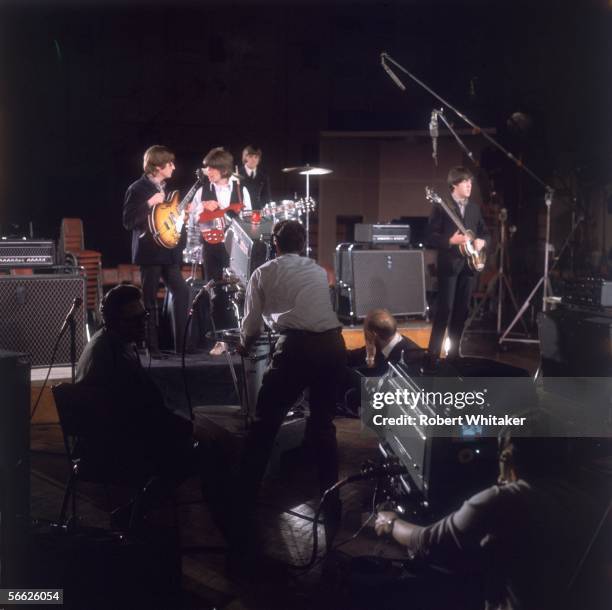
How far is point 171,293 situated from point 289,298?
308cm

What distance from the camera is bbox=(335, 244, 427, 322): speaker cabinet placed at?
816 cm

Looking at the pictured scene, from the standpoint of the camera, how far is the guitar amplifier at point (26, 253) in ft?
20.2

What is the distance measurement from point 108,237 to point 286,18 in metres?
4.91

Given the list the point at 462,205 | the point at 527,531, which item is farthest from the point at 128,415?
the point at 462,205

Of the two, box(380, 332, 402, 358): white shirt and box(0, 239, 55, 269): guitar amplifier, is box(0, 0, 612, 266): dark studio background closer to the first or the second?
box(0, 239, 55, 269): guitar amplifier

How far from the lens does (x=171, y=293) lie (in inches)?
268

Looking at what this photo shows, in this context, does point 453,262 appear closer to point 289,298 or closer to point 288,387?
point 289,298

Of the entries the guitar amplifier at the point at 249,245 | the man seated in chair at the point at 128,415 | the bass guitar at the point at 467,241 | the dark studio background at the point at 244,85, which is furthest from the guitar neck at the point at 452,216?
the dark studio background at the point at 244,85

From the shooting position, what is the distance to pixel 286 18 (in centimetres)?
1386

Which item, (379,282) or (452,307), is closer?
(452,307)

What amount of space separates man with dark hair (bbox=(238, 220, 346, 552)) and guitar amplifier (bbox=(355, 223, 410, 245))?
4.44 m

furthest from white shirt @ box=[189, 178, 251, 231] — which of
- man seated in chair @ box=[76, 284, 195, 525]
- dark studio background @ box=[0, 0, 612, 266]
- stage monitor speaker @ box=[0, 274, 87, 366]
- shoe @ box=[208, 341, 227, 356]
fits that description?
dark studio background @ box=[0, 0, 612, 266]

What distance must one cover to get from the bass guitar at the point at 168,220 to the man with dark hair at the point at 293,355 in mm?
2689

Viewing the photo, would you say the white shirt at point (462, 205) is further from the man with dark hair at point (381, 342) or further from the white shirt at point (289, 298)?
the white shirt at point (289, 298)
